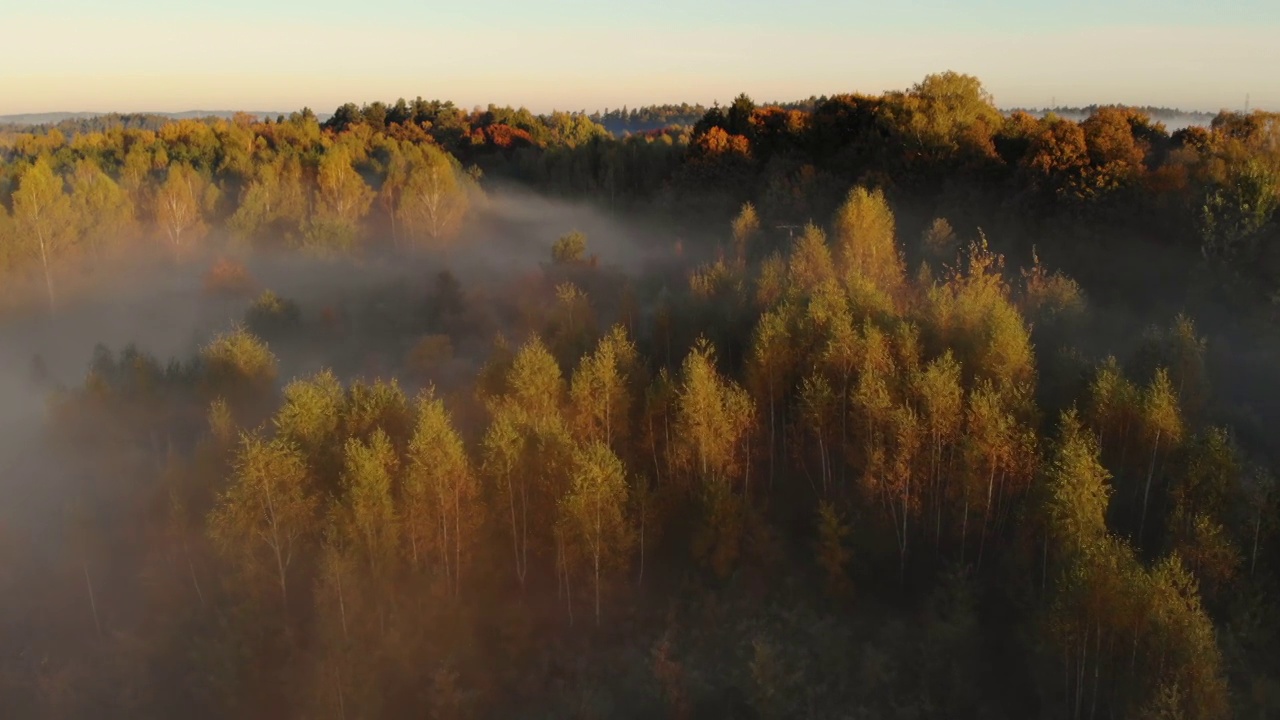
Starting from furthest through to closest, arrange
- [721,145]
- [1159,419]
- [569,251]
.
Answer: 1. [721,145]
2. [569,251]
3. [1159,419]

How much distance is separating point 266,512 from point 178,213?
5551 cm

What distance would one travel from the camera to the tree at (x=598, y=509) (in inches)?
1081

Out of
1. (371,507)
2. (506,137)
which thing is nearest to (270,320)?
(371,507)

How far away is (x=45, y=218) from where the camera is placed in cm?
6831

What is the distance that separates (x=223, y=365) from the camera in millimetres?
36750

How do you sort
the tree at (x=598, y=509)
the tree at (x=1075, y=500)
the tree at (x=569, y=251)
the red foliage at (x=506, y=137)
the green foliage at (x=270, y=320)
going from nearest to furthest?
the tree at (x=1075, y=500)
the tree at (x=598, y=509)
the green foliage at (x=270, y=320)
the tree at (x=569, y=251)
the red foliage at (x=506, y=137)

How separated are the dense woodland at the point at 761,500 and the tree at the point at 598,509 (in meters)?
0.13

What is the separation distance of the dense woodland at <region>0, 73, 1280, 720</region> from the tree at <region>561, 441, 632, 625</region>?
0.44 ft

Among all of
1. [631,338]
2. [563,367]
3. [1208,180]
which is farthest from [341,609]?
[1208,180]

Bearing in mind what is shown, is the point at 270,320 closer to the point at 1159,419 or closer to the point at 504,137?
the point at 1159,419

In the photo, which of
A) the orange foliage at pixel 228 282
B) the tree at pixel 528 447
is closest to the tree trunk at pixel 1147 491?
the tree at pixel 528 447

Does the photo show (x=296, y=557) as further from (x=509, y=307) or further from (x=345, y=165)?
(x=345, y=165)

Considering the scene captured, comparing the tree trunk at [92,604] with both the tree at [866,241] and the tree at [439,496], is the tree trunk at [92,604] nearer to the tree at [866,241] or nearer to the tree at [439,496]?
the tree at [439,496]

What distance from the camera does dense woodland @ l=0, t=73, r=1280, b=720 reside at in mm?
→ 25141
